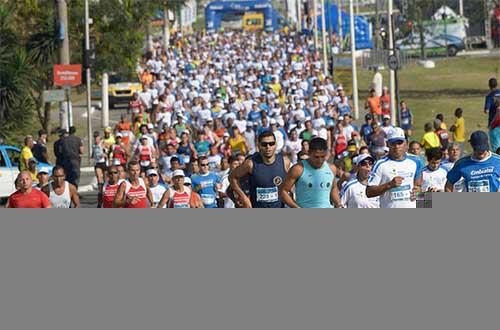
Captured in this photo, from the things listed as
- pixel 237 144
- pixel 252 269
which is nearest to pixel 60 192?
pixel 252 269

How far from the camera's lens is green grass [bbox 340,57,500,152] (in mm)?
39406

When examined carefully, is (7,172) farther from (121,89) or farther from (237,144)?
(121,89)

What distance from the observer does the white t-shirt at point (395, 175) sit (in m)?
12.3

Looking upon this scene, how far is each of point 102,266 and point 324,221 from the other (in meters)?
1.65

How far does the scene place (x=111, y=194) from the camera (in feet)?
52.9

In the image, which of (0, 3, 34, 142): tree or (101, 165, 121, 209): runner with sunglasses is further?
(0, 3, 34, 142): tree

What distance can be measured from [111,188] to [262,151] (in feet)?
13.1

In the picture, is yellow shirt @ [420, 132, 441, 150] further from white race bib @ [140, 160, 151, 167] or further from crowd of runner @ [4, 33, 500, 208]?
white race bib @ [140, 160, 151, 167]

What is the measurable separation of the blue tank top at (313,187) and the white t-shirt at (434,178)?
2.32 metres

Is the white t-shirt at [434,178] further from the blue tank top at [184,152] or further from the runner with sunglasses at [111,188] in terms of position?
the blue tank top at [184,152]

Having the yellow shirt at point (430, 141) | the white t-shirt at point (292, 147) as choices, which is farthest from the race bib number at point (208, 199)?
the white t-shirt at point (292, 147)

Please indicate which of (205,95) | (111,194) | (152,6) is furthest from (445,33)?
(111,194)

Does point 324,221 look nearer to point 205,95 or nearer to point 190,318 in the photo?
point 190,318

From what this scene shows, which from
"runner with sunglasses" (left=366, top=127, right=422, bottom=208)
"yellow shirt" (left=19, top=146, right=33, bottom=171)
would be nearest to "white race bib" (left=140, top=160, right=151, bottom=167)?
"yellow shirt" (left=19, top=146, right=33, bottom=171)
